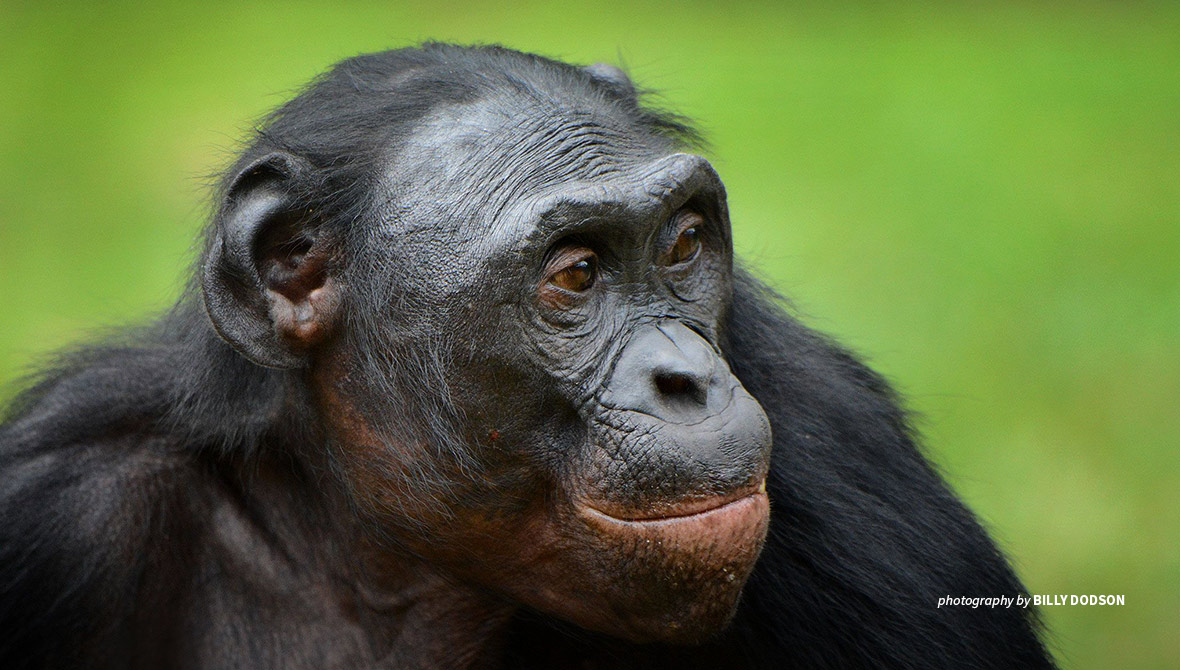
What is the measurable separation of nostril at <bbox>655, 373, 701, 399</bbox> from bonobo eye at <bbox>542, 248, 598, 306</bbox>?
1.37 feet

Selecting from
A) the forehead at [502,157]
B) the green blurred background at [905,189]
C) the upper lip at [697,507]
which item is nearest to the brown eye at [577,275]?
the forehead at [502,157]

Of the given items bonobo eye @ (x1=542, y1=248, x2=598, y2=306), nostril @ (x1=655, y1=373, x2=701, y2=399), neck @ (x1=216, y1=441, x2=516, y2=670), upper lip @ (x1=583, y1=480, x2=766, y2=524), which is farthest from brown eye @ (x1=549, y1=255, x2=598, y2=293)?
neck @ (x1=216, y1=441, x2=516, y2=670)

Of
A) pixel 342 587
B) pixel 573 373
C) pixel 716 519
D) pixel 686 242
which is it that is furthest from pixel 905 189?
pixel 716 519

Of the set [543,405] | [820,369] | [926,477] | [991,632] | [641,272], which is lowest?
[991,632]

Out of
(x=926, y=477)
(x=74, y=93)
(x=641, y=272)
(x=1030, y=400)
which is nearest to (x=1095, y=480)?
(x=1030, y=400)

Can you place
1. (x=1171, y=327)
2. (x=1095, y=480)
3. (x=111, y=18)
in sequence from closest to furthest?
(x=1095, y=480) → (x=1171, y=327) → (x=111, y=18)

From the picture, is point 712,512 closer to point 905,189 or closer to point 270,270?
point 270,270

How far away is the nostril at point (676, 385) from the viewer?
4.03 meters

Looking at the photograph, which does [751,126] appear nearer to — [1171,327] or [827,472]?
[1171,327]

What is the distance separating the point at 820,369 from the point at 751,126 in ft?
33.0

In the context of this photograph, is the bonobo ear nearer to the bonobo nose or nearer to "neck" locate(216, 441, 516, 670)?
"neck" locate(216, 441, 516, 670)

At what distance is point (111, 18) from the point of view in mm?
17031

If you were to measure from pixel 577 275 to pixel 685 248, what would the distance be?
0.48 meters

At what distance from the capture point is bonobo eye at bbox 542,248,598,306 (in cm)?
423
